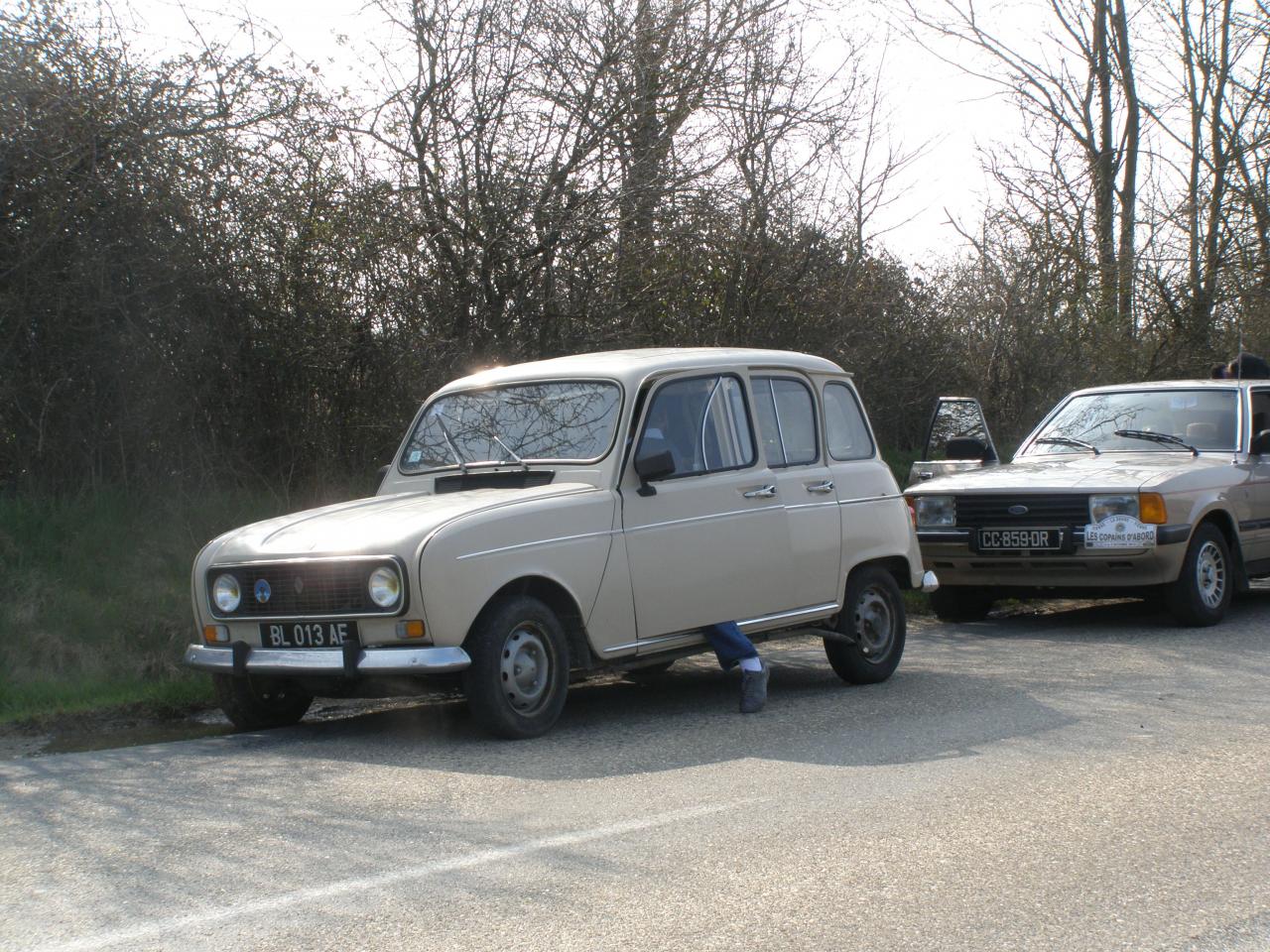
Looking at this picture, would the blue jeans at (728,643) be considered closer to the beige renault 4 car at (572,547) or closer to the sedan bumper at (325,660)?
the beige renault 4 car at (572,547)

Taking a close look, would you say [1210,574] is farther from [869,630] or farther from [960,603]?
[869,630]

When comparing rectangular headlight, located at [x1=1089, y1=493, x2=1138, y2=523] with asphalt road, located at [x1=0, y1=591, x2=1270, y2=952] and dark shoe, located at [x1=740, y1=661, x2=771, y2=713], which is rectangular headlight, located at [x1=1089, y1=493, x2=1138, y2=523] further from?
dark shoe, located at [x1=740, y1=661, x2=771, y2=713]

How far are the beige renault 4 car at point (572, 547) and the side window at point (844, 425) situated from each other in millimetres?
16

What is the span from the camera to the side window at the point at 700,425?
26.6ft

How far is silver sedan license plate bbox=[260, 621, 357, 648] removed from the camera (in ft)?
22.8

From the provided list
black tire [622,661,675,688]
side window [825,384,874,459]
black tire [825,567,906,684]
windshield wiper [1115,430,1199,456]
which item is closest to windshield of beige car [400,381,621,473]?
side window [825,384,874,459]

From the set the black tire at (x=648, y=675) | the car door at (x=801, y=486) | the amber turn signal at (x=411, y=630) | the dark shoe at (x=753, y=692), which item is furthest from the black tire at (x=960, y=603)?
the amber turn signal at (x=411, y=630)

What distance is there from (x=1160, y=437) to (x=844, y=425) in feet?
14.0

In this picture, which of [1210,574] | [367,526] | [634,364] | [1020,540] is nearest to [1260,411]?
[1210,574]

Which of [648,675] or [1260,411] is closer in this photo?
[648,675]

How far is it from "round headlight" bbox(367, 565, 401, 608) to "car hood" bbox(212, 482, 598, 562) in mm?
95

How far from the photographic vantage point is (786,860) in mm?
5004

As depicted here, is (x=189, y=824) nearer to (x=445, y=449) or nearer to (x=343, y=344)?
(x=445, y=449)

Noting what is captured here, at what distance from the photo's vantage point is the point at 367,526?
717 centimetres
